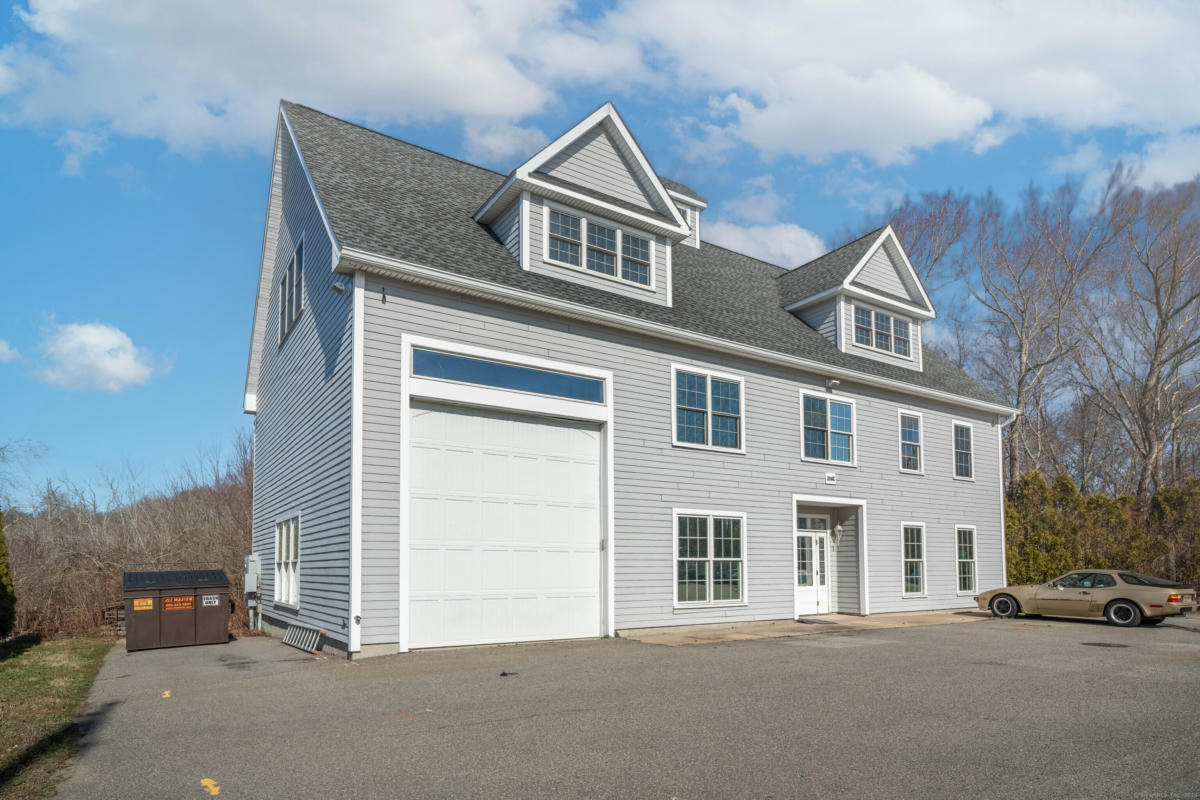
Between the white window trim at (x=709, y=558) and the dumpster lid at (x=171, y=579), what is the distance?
8.32m

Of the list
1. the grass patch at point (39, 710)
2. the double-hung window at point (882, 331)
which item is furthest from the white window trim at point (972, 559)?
the grass patch at point (39, 710)

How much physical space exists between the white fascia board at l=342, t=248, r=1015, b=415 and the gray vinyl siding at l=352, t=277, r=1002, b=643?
0.20 meters

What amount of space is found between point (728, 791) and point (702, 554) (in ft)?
35.9

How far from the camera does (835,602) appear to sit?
19.9 meters

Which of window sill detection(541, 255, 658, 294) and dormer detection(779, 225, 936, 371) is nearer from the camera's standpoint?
window sill detection(541, 255, 658, 294)

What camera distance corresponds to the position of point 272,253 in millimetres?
20219

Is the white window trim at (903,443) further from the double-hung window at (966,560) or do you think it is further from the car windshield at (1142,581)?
the car windshield at (1142,581)

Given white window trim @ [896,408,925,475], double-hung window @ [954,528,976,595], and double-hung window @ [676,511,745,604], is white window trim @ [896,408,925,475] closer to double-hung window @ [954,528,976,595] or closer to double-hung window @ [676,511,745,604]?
double-hung window @ [954,528,976,595]

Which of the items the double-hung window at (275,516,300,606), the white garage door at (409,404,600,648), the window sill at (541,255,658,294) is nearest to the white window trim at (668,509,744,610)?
the white garage door at (409,404,600,648)

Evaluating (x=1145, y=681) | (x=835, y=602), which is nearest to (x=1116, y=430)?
(x=835, y=602)

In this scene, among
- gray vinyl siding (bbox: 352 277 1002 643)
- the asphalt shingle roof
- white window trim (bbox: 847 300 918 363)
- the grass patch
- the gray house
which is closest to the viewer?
the grass patch

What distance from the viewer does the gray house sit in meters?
12.8

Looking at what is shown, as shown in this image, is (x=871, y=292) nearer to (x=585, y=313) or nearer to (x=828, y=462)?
(x=828, y=462)

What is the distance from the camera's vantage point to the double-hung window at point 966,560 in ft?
73.0
